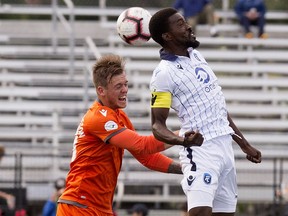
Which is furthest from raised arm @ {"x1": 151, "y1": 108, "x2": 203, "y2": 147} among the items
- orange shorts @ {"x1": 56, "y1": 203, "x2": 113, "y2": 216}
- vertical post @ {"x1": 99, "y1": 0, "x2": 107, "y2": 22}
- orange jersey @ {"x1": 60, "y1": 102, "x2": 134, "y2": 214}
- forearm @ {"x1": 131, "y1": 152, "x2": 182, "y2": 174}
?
vertical post @ {"x1": 99, "y1": 0, "x2": 107, "y2": 22}

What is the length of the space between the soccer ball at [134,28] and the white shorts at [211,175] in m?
1.36

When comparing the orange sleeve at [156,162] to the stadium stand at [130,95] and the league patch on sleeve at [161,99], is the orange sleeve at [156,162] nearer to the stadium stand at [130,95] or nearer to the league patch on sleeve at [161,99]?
the league patch on sleeve at [161,99]

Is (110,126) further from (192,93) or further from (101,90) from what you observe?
(192,93)

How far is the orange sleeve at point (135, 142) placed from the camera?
7.18 metres

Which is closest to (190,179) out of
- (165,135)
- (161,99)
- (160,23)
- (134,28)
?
(165,135)

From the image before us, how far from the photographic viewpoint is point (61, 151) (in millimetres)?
15609

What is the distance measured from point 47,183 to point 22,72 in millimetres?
3891

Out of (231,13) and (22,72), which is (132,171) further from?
(231,13)

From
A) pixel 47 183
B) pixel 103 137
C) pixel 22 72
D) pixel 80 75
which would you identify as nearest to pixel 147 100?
pixel 80 75

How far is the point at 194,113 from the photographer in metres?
7.24

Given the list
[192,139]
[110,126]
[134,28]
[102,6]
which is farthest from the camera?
[102,6]

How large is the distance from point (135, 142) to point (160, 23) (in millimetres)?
909

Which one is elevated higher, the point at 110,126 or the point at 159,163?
the point at 110,126

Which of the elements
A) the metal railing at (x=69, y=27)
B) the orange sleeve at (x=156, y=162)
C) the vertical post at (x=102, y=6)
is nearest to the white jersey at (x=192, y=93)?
the orange sleeve at (x=156, y=162)
